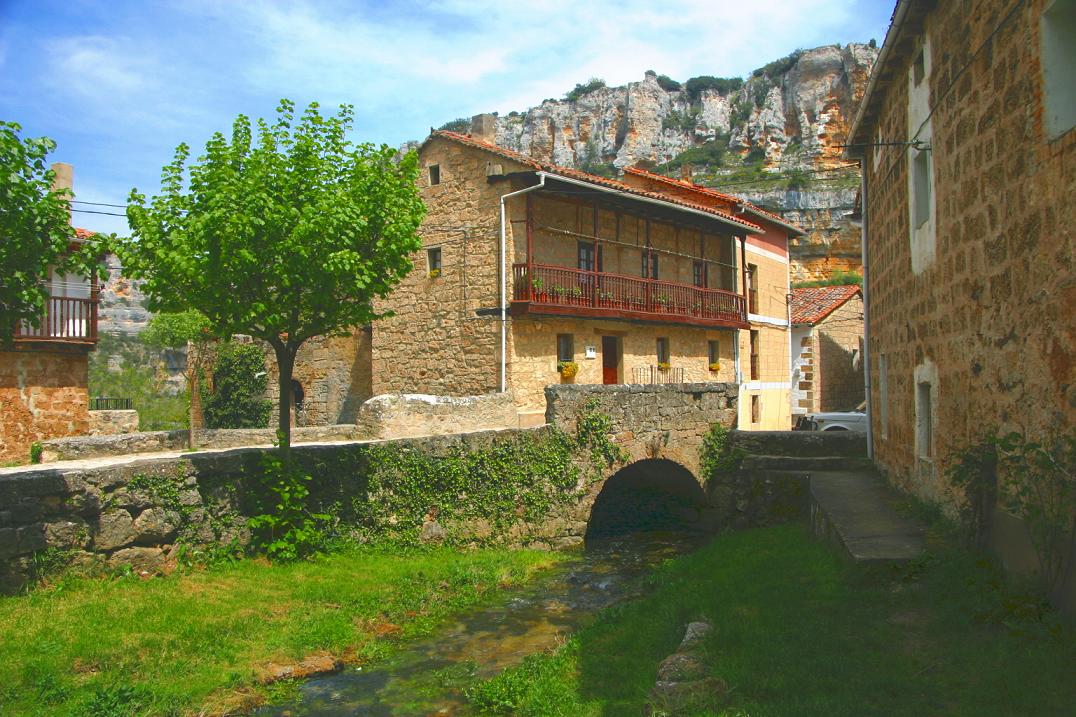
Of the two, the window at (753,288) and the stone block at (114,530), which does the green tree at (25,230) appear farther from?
the window at (753,288)

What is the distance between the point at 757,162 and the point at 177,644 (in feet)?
209

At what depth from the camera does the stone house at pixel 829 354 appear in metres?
28.0

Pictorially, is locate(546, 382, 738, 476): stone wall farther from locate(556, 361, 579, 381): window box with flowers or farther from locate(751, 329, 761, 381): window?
locate(751, 329, 761, 381): window

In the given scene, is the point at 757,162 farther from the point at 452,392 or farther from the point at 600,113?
the point at 452,392

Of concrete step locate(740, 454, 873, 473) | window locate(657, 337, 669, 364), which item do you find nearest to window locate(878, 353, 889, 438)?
concrete step locate(740, 454, 873, 473)

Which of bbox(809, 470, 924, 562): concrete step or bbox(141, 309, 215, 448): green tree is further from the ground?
bbox(141, 309, 215, 448): green tree

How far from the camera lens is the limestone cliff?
62875 mm

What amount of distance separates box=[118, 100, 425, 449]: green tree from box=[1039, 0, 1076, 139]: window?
7.03m

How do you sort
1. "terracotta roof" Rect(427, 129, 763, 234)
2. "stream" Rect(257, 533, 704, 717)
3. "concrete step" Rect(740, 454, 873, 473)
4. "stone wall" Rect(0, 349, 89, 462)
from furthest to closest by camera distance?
"terracotta roof" Rect(427, 129, 763, 234), "stone wall" Rect(0, 349, 89, 462), "concrete step" Rect(740, 454, 873, 473), "stream" Rect(257, 533, 704, 717)

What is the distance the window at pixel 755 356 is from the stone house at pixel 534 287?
3839 mm

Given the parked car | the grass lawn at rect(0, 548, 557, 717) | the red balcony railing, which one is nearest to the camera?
the grass lawn at rect(0, 548, 557, 717)

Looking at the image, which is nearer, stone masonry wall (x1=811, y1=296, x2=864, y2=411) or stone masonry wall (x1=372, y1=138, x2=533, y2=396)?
stone masonry wall (x1=372, y1=138, x2=533, y2=396)

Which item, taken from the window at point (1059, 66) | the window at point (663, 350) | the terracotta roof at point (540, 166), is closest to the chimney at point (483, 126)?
the terracotta roof at point (540, 166)

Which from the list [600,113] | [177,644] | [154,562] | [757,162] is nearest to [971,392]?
[177,644]
